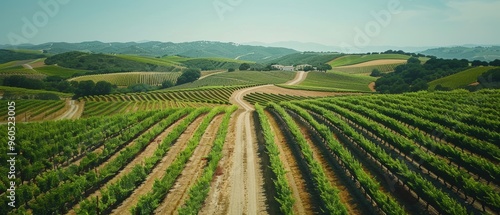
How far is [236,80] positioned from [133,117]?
109m

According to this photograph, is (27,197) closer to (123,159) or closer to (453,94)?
A: (123,159)

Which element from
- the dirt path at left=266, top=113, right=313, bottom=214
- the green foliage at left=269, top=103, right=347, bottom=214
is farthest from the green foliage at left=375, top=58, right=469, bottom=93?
the green foliage at left=269, top=103, right=347, bottom=214

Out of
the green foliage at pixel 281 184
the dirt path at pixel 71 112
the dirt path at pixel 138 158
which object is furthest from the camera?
the dirt path at pixel 71 112

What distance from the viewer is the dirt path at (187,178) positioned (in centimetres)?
2359

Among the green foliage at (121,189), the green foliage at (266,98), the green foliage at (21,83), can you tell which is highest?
the green foliage at (21,83)

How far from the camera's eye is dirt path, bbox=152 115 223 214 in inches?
929

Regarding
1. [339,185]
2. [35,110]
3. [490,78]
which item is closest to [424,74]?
[490,78]

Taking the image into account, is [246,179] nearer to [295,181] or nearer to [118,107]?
[295,181]

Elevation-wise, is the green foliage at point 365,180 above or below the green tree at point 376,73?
below

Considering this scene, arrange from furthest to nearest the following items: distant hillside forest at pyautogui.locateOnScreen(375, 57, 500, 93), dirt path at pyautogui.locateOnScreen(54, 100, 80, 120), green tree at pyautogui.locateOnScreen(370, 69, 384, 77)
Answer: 1. green tree at pyautogui.locateOnScreen(370, 69, 384, 77)
2. distant hillside forest at pyautogui.locateOnScreen(375, 57, 500, 93)
3. dirt path at pyautogui.locateOnScreen(54, 100, 80, 120)

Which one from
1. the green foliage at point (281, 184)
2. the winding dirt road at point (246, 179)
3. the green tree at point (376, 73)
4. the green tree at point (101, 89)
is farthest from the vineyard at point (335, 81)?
the green foliage at point (281, 184)

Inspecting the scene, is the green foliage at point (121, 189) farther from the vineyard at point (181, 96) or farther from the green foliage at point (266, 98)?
the vineyard at point (181, 96)

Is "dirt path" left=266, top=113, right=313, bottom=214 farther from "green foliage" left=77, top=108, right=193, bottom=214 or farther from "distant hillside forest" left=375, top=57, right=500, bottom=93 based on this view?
"distant hillside forest" left=375, top=57, right=500, bottom=93

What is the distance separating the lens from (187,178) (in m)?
28.8
